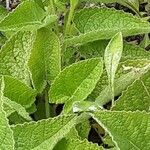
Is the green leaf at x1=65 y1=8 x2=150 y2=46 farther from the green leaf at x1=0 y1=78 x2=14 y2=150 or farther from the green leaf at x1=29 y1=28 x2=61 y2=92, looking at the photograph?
the green leaf at x1=0 y1=78 x2=14 y2=150

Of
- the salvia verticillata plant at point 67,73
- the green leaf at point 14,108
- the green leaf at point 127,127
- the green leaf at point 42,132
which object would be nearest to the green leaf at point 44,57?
the salvia verticillata plant at point 67,73

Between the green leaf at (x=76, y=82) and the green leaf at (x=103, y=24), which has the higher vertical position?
the green leaf at (x=103, y=24)

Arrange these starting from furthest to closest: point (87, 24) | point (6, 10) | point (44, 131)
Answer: point (6, 10) < point (87, 24) < point (44, 131)

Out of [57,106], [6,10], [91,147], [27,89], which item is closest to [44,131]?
[91,147]

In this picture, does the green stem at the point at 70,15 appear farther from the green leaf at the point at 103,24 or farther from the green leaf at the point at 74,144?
the green leaf at the point at 74,144

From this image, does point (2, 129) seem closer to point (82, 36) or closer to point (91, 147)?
point (91, 147)

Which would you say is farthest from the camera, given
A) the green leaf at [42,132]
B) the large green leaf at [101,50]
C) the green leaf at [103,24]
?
the large green leaf at [101,50]
